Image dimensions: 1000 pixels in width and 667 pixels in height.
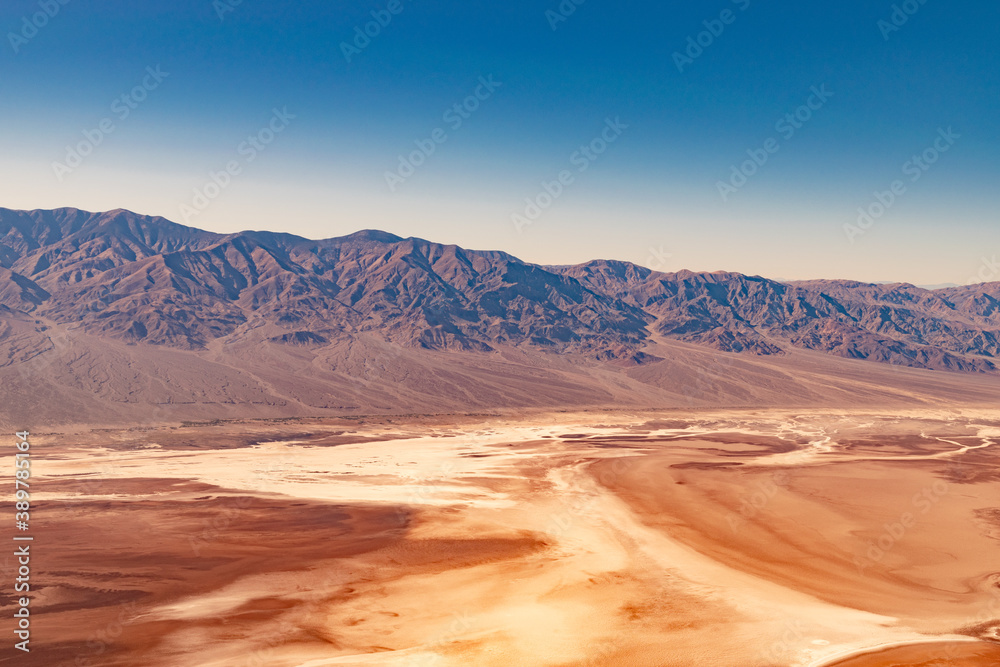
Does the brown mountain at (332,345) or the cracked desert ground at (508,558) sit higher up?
the brown mountain at (332,345)

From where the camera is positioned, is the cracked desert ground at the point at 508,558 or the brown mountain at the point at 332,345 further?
the brown mountain at the point at 332,345

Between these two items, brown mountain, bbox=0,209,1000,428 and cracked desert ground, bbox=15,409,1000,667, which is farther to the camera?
brown mountain, bbox=0,209,1000,428

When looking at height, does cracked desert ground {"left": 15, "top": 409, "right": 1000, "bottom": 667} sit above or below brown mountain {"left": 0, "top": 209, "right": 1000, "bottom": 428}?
below

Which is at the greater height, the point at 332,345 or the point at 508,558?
the point at 332,345

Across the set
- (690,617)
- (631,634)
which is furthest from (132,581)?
(690,617)

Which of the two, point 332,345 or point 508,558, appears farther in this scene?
point 332,345
